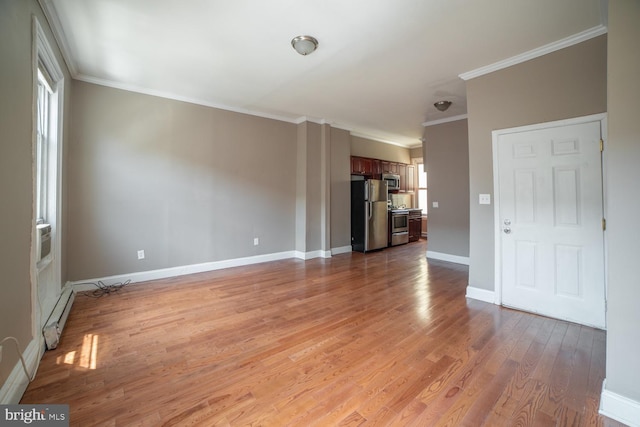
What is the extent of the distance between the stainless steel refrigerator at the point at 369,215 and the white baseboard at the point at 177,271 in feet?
5.33

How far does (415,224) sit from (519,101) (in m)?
4.74

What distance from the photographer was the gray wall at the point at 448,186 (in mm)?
4902

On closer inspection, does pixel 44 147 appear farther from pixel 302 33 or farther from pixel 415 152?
pixel 415 152


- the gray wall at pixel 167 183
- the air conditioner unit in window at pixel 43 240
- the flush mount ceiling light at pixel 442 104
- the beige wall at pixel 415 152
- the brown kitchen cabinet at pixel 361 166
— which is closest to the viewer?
the air conditioner unit in window at pixel 43 240

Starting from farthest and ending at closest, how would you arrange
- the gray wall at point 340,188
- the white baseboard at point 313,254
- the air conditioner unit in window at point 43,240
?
the gray wall at point 340,188
the white baseboard at point 313,254
the air conditioner unit in window at point 43,240

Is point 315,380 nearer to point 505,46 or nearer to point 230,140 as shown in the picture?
point 505,46

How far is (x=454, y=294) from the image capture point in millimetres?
3293

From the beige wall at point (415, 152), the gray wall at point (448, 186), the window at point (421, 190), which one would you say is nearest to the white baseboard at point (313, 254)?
the gray wall at point (448, 186)

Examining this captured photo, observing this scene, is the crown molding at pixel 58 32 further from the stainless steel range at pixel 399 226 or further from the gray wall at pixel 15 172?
the stainless steel range at pixel 399 226

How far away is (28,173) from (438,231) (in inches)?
222

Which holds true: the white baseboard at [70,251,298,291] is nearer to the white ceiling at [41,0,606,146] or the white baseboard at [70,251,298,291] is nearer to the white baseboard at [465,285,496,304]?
the white ceiling at [41,0,606,146]

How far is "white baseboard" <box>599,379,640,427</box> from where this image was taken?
4.48 ft

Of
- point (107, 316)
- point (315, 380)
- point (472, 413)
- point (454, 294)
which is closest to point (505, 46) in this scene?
point (454, 294)

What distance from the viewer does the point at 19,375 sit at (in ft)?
5.17
